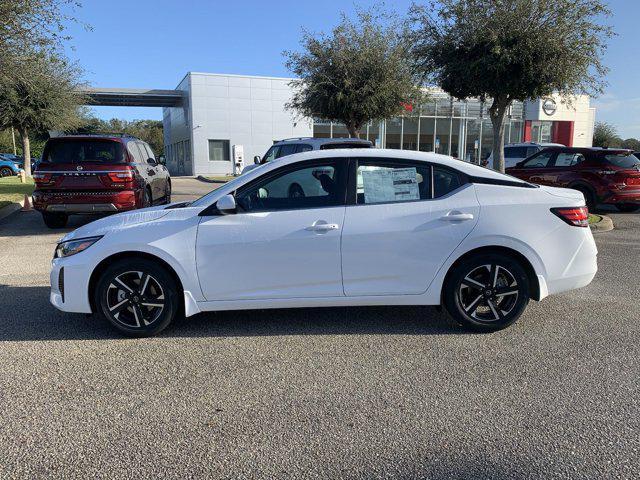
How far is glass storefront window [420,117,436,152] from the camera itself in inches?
1539

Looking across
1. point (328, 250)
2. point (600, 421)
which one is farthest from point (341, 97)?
point (600, 421)

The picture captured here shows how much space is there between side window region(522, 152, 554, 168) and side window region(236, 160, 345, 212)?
10.0 metres

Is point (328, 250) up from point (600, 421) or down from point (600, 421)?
up

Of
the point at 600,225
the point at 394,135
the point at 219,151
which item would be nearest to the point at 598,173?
the point at 600,225

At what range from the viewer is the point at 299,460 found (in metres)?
2.69

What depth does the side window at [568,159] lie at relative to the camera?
12.1 meters

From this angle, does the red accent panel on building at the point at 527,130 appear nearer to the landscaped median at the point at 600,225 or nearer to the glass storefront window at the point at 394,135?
the glass storefront window at the point at 394,135

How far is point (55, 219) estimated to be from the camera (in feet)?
33.7

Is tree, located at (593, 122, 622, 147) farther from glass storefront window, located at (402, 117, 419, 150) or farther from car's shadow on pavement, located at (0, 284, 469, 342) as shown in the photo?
car's shadow on pavement, located at (0, 284, 469, 342)

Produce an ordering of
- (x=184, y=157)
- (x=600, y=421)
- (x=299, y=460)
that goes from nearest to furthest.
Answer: (x=299, y=460)
(x=600, y=421)
(x=184, y=157)

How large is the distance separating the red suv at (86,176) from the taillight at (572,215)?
746 cm

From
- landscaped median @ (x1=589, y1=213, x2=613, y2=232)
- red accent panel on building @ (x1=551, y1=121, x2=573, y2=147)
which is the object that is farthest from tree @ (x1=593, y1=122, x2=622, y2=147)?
landscaped median @ (x1=589, y1=213, x2=613, y2=232)

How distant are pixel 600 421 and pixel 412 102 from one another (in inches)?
735

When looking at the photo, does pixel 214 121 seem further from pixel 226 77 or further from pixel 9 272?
pixel 9 272
